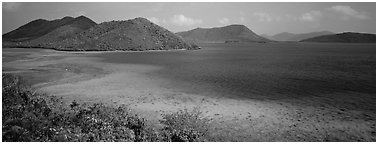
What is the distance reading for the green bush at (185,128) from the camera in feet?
49.1

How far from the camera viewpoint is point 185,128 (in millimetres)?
15711

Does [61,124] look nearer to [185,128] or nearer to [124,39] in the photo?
[185,128]

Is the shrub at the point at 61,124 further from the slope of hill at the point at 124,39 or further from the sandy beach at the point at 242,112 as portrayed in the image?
the slope of hill at the point at 124,39

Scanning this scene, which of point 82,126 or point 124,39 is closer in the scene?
point 82,126

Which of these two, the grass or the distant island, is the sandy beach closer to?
the grass

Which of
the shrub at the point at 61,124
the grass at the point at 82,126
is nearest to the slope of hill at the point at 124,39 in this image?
the shrub at the point at 61,124

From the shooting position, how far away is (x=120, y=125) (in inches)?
617

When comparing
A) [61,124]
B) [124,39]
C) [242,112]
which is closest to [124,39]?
[124,39]

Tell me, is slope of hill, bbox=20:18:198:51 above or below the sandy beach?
above

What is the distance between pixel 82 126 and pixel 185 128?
19.8 ft

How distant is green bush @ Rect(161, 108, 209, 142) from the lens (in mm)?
14957

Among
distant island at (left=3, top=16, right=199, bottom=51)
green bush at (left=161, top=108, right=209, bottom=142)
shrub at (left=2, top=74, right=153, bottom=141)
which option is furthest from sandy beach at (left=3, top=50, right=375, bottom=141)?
distant island at (left=3, top=16, right=199, bottom=51)

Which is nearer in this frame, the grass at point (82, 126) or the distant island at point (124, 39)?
the grass at point (82, 126)

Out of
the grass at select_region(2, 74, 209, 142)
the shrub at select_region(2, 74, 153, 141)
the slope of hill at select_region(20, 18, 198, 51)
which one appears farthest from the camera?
the slope of hill at select_region(20, 18, 198, 51)
